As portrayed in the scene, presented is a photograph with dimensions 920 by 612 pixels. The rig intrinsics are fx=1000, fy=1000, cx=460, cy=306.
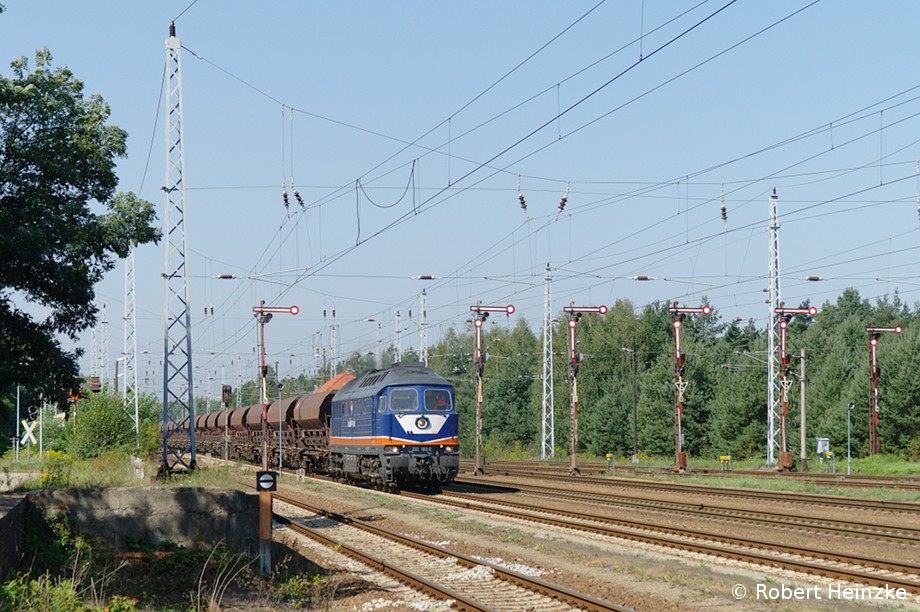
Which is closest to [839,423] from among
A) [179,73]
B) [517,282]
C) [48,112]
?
[517,282]

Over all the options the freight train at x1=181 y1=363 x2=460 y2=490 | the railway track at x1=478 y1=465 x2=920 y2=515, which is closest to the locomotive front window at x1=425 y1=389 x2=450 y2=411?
the freight train at x1=181 y1=363 x2=460 y2=490

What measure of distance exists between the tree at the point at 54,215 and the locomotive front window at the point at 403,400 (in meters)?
10.9

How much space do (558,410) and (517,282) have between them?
42.3m

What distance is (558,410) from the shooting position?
94.4 m

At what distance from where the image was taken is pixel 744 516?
23.1m

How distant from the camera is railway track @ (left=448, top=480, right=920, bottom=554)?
19.1 metres

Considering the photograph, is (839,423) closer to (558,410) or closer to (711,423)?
(711,423)

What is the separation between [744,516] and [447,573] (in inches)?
403

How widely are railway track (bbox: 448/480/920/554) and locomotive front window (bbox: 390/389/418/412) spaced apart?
3.48 meters

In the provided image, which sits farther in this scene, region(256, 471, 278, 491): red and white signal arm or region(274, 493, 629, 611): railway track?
region(256, 471, 278, 491): red and white signal arm

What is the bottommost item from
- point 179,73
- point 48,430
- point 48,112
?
point 48,430

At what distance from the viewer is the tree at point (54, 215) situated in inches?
872

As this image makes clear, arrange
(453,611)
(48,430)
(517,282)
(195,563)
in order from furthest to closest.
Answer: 1. (48,430)
2. (517,282)
3. (195,563)
4. (453,611)

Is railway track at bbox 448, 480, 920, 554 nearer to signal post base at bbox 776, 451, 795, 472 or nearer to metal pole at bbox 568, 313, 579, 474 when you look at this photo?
metal pole at bbox 568, 313, 579, 474
